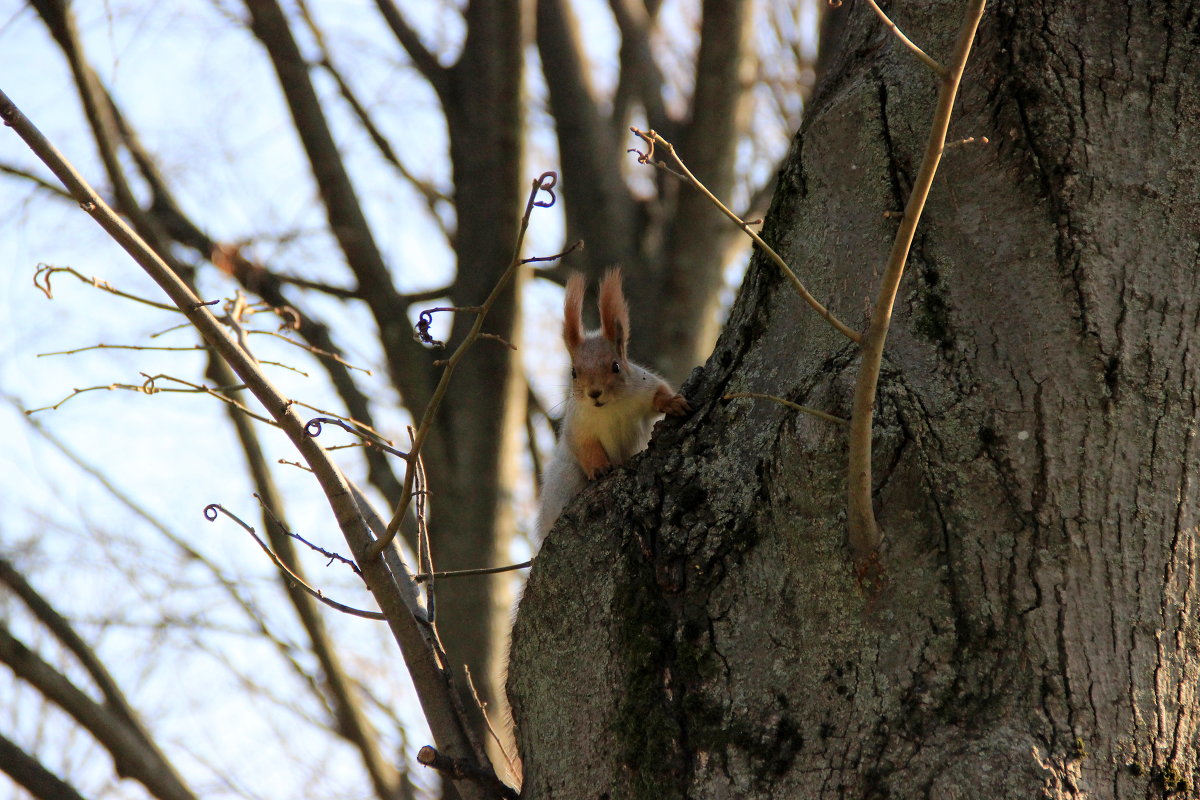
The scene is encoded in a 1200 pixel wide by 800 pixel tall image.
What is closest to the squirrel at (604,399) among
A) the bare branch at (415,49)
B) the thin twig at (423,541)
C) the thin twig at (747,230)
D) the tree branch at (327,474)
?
the thin twig at (423,541)

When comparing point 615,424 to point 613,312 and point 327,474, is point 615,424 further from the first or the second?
point 327,474

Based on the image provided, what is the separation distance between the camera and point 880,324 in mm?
1262

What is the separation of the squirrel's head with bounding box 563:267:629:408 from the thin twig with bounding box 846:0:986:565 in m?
1.49

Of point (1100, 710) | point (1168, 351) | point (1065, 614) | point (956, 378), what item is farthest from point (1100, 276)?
point (1100, 710)

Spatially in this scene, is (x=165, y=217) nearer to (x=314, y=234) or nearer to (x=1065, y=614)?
(x=314, y=234)

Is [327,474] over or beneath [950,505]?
over

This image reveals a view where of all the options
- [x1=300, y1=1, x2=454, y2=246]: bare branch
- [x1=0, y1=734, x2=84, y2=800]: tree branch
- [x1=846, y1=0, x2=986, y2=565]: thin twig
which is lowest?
[x1=846, y1=0, x2=986, y2=565]: thin twig

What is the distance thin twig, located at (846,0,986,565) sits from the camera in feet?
3.76

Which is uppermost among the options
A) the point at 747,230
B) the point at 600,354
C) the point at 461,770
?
the point at 600,354

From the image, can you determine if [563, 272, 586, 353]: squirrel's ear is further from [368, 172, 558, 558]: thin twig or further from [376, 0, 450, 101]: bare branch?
[376, 0, 450, 101]: bare branch

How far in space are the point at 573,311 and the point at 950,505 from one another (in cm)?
156

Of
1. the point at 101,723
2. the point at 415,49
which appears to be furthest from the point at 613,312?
the point at 415,49

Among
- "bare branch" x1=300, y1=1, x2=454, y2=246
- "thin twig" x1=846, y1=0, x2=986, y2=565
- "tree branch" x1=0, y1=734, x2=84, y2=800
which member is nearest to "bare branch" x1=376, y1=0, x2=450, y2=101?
"bare branch" x1=300, y1=1, x2=454, y2=246

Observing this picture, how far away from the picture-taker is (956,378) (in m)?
1.62
